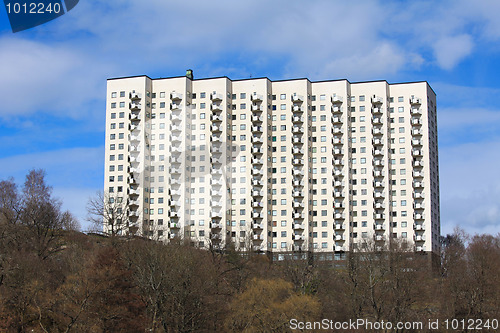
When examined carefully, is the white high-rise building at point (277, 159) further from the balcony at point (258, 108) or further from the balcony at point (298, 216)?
the balcony at point (258, 108)

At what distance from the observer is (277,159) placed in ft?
526

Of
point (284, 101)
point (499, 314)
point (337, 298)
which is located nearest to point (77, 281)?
point (337, 298)

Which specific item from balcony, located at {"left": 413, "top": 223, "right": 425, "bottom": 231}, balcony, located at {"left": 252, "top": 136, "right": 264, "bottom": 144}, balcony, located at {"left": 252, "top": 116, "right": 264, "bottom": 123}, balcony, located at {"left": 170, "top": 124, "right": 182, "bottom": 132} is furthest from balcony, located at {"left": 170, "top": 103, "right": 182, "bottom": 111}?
balcony, located at {"left": 413, "top": 223, "right": 425, "bottom": 231}

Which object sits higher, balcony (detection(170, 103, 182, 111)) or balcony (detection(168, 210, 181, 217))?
balcony (detection(170, 103, 182, 111))

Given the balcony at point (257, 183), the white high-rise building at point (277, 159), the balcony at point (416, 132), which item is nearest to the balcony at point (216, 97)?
the white high-rise building at point (277, 159)

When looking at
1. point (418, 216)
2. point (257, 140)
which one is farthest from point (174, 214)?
point (418, 216)

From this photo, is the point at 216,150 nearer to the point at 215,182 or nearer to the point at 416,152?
the point at 215,182

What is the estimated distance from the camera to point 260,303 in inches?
3509

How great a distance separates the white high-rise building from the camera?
15575 cm

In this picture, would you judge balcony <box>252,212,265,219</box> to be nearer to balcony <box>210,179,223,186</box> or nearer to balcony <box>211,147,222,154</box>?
balcony <box>210,179,223,186</box>

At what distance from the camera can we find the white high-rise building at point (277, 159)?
156 metres

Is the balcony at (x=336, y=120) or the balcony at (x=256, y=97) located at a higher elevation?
the balcony at (x=256, y=97)

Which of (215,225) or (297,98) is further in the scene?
(297,98)

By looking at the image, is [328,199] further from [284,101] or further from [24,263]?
[24,263]
